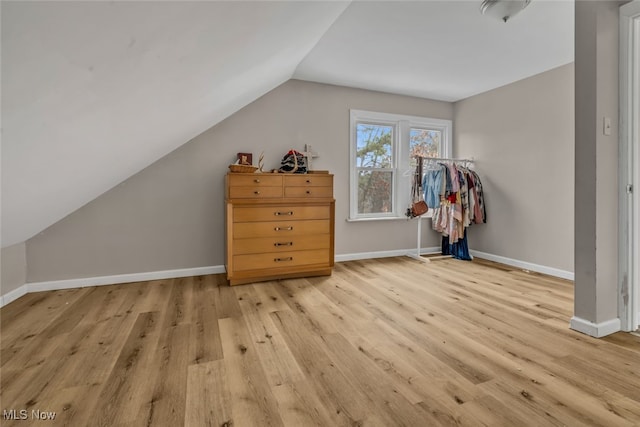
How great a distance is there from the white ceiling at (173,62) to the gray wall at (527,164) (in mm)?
294

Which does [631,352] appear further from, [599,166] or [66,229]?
[66,229]

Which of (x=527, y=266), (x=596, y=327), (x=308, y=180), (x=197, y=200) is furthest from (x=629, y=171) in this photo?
(x=197, y=200)

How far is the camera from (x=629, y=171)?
1.85 metres

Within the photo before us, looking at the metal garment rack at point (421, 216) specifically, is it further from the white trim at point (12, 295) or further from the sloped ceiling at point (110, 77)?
the white trim at point (12, 295)

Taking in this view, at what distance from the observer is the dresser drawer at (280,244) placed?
2818 millimetres

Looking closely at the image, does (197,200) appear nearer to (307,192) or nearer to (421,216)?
(307,192)

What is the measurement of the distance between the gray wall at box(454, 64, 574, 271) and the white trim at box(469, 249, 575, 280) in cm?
5

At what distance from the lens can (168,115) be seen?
1.88 m

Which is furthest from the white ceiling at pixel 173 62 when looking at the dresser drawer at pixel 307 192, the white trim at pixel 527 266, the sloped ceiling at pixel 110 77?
the white trim at pixel 527 266

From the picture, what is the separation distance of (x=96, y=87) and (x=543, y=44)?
11.0ft

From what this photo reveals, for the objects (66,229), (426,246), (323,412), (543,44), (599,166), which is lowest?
(323,412)

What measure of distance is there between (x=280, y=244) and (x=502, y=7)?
2518 mm

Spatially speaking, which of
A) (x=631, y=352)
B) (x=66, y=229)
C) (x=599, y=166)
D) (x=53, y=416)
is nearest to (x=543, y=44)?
(x=599, y=166)

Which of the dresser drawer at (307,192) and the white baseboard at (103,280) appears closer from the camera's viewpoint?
the white baseboard at (103,280)
